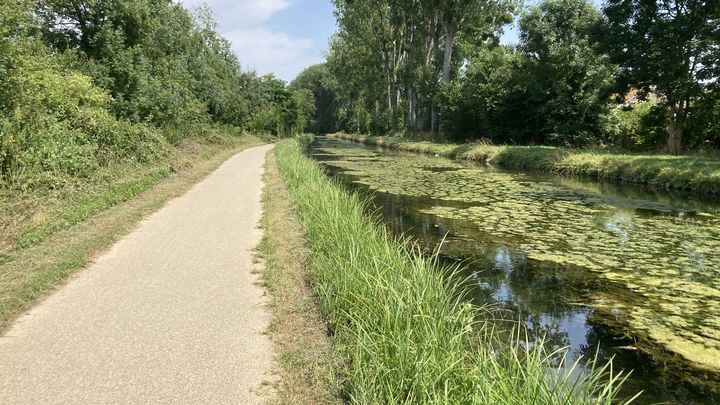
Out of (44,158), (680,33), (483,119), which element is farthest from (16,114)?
(483,119)

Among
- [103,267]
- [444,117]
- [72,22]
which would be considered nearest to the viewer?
[103,267]

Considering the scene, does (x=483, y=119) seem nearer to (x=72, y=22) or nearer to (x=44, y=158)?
(x=72, y=22)

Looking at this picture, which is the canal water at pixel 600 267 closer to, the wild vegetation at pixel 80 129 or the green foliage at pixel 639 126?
the wild vegetation at pixel 80 129

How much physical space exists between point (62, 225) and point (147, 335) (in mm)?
4852

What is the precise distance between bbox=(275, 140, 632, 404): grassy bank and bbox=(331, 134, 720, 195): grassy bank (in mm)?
12586

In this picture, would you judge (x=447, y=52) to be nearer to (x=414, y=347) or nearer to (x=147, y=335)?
(x=147, y=335)

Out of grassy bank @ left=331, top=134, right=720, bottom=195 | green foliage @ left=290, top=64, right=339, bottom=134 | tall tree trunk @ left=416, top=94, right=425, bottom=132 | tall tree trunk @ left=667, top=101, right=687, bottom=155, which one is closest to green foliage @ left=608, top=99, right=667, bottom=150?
tall tree trunk @ left=667, top=101, right=687, bottom=155

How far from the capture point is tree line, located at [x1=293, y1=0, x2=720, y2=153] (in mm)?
17984

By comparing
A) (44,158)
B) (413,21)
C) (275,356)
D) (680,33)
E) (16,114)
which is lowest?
(275,356)

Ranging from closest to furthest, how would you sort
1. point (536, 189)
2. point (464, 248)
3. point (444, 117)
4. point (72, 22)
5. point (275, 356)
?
1. point (275, 356)
2. point (464, 248)
3. point (536, 189)
4. point (72, 22)
5. point (444, 117)

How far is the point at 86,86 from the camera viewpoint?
13.5 meters

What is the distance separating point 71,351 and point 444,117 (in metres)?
33.3

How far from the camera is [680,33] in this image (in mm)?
17375

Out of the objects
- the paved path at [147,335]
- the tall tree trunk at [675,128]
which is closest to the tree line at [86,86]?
the paved path at [147,335]
